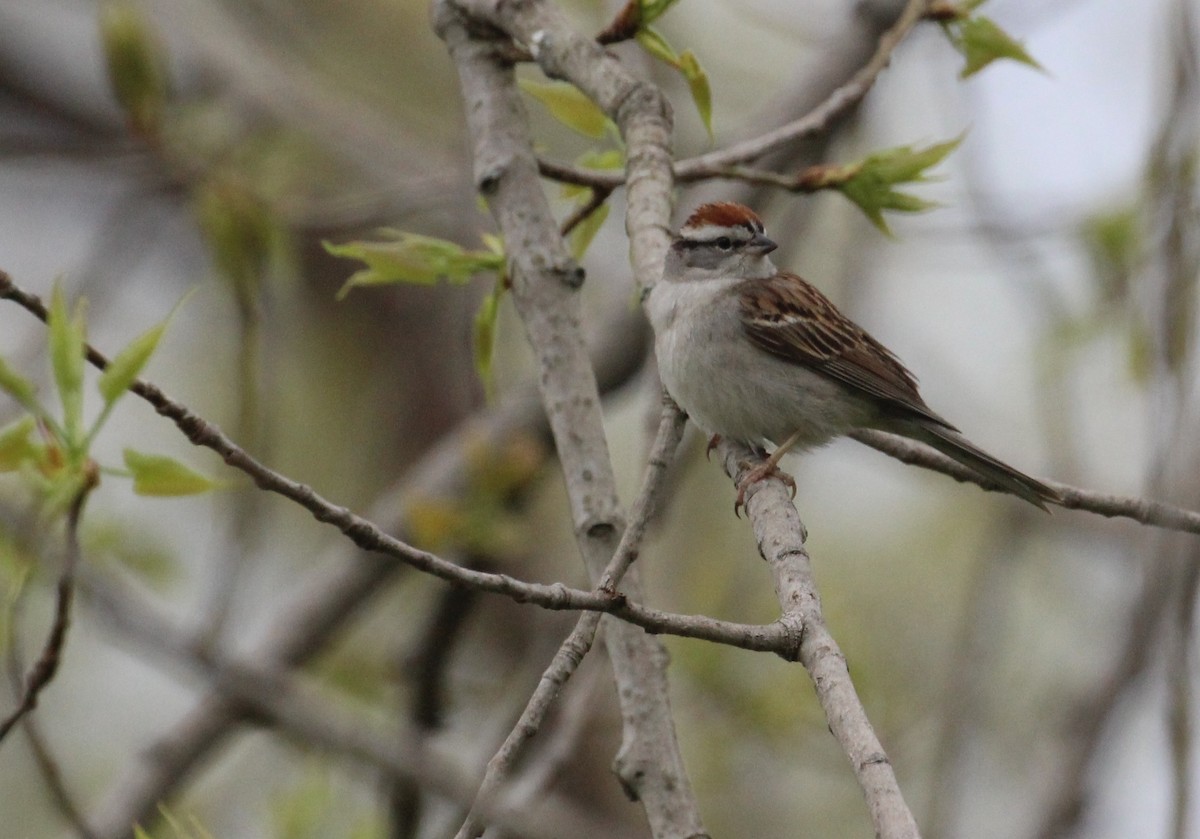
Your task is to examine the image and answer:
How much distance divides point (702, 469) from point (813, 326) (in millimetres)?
3162

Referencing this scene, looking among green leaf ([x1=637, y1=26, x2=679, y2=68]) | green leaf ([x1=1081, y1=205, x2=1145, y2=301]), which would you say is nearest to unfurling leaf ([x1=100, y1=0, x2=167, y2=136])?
green leaf ([x1=637, y1=26, x2=679, y2=68])

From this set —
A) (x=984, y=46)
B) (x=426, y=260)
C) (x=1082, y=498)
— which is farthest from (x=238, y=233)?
(x=1082, y=498)

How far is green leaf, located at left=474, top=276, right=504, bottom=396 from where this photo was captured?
11.5ft

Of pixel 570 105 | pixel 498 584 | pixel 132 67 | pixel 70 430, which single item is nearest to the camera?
pixel 498 584

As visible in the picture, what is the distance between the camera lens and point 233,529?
475 cm

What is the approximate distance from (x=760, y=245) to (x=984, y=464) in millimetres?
1413

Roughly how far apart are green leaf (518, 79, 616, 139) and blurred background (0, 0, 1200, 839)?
389 millimetres

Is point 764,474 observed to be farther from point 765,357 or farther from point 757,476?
point 765,357

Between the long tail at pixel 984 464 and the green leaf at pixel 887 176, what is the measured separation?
74cm

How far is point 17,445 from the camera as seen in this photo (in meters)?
2.84

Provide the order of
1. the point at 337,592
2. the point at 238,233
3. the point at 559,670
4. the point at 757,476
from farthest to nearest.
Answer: the point at 337,592
the point at 238,233
the point at 757,476
the point at 559,670

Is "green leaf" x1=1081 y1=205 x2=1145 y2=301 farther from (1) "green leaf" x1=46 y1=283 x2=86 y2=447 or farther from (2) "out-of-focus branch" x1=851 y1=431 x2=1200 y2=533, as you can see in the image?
(1) "green leaf" x1=46 y1=283 x2=86 y2=447

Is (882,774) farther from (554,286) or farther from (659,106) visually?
(659,106)

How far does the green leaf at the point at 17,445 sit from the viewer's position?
281cm
